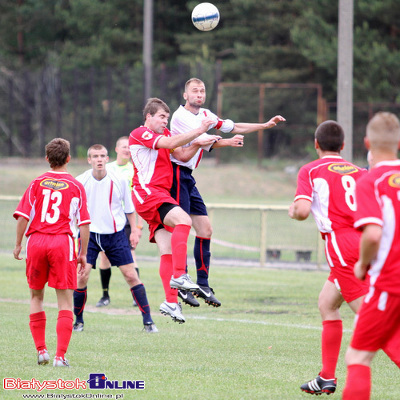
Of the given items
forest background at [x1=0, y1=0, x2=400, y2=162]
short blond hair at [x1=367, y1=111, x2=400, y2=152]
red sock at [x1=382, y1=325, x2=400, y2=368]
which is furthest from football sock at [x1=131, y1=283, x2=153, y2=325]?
forest background at [x1=0, y1=0, x2=400, y2=162]

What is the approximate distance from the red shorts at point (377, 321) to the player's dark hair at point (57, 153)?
376cm

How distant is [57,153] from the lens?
7.38 meters

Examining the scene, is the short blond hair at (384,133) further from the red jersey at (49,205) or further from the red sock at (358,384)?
the red jersey at (49,205)

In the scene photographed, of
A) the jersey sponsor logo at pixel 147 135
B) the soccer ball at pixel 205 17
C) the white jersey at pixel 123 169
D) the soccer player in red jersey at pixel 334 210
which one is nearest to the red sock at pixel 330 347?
the soccer player in red jersey at pixel 334 210

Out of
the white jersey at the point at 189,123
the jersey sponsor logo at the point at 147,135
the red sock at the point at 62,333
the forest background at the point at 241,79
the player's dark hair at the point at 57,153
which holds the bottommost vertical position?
the red sock at the point at 62,333

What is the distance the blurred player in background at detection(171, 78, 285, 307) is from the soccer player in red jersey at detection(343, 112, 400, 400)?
3039 mm

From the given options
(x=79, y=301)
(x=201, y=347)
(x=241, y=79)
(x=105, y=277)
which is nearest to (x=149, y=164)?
(x=201, y=347)

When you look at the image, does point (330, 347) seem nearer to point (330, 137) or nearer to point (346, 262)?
point (346, 262)

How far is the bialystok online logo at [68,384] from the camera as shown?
6555mm

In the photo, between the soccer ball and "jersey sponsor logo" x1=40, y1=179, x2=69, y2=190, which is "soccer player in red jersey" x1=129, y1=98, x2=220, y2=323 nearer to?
"jersey sponsor logo" x1=40, y1=179, x2=69, y2=190

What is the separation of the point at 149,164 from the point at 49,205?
1.25m

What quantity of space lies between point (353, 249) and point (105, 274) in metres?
6.79

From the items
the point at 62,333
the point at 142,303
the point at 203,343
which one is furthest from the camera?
the point at 142,303

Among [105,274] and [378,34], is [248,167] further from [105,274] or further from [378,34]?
[105,274]
